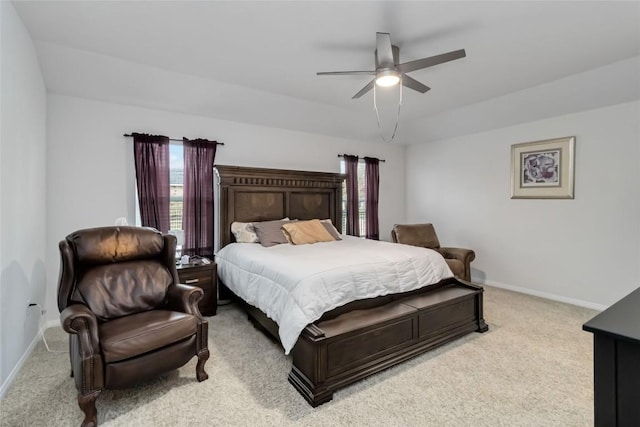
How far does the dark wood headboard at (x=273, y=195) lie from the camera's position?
419 cm

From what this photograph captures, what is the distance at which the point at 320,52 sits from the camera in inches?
115

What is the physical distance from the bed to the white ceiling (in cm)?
118

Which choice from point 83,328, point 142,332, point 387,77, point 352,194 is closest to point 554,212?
point 352,194

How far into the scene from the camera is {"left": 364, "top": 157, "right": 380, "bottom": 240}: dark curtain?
18.7 feet

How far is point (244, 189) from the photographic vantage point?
4336 mm

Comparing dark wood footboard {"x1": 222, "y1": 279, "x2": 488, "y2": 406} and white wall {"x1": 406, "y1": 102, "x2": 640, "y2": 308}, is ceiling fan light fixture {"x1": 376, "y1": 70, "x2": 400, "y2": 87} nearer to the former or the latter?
dark wood footboard {"x1": 222, "y1": 279, "x2": 488, "y2": 406}

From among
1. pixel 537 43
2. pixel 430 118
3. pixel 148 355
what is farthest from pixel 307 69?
pixel 148 355

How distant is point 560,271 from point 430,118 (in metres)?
2.92

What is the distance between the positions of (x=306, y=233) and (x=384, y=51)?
2362 millimetres

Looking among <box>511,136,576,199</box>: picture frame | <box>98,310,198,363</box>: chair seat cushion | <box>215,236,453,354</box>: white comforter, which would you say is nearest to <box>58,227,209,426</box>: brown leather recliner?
<box>98,310,198,363</box>: chair seat cushion

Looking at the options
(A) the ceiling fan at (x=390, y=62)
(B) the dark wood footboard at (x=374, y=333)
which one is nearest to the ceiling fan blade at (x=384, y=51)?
(A) the ceiling fan at (x=390, y=62)

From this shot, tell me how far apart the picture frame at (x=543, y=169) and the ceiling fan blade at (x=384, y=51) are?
3164 mm

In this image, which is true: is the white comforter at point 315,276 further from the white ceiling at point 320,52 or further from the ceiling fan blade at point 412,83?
the white ceiling at point 320,52

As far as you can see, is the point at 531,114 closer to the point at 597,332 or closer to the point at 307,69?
the point at 307,69
